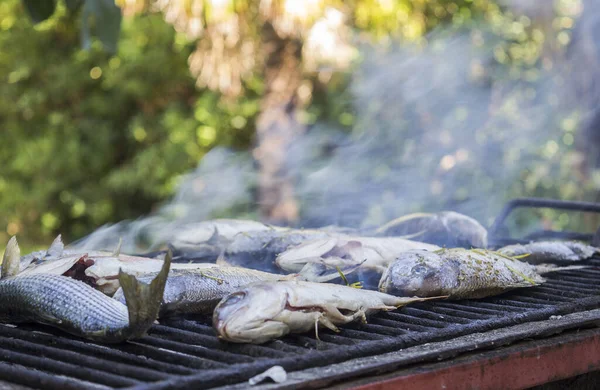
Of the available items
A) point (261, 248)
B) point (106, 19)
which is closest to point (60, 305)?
point (261, 248)

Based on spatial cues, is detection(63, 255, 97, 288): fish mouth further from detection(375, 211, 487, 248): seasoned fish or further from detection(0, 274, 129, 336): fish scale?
detection(375, 211, 487, 248): seasoned fish

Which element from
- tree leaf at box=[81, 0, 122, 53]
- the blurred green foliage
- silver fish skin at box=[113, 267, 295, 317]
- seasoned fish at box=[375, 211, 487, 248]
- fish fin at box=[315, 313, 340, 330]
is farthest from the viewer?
the blurred green foliage

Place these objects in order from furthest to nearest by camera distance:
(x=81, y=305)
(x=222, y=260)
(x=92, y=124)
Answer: (x=92, y=124), (x=222, y=260), (x=81, y=305)

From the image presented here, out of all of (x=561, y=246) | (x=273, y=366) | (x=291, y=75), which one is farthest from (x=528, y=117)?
(x=273, y=366)

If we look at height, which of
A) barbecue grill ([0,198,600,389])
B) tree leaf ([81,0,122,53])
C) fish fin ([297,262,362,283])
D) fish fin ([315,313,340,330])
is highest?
tree leaf ([81,0,122,53])

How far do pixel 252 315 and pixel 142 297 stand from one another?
1.45 feet

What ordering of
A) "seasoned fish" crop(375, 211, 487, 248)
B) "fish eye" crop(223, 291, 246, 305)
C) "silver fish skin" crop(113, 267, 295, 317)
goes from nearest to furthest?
"fish eye" crop(223, 291, 246, 305)
"silver fish skin" crop(113, 267, 295, 317)
"seasoned fish" crop(375, 211, 487, 248)

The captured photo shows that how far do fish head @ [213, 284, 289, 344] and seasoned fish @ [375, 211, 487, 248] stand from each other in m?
2.36

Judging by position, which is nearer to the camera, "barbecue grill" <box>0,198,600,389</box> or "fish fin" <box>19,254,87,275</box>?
"barbecue grill" <box>0,198,600,389</box>

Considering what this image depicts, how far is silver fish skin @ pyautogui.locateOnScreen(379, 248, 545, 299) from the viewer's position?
13.2 feet

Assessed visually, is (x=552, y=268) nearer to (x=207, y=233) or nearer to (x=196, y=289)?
(x=207, y=233)

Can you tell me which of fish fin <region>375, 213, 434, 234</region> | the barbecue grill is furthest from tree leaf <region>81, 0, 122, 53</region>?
the barbecue grill

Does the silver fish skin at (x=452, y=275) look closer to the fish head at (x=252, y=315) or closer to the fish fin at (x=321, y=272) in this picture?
the fish fin at (x=321, y=272)

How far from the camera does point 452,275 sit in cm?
412
